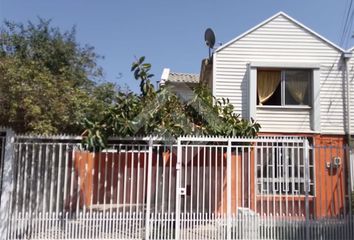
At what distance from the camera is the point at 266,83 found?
1385 cm

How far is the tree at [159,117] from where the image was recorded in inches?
345

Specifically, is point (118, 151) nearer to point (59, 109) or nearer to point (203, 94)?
point (59, 109)

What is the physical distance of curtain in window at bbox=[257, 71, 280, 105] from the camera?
13786 mm

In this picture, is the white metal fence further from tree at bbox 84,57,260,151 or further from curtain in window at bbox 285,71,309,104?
curtain in window at bbox 285,71,309,104

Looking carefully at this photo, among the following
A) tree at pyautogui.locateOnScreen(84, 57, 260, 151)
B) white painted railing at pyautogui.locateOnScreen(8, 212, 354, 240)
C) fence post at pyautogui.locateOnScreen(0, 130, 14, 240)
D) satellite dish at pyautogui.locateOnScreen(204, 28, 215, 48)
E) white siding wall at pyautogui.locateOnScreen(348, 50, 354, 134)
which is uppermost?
satellite dish at pyautogui.locateOnScreen(204, 28, 215, 48)

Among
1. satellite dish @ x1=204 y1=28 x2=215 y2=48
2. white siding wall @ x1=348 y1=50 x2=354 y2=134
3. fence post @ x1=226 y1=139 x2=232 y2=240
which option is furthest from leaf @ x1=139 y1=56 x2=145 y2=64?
white siding wall @ x1=348 y1=50 x2=354 y2=134

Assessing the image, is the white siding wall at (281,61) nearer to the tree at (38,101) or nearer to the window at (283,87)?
the window at (283,87)

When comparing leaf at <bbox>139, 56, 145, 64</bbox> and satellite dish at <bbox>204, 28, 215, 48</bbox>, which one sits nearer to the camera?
leaf at <bbox>139, 56, 145, 64</bbox>

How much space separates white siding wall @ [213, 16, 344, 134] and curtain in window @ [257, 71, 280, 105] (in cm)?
48

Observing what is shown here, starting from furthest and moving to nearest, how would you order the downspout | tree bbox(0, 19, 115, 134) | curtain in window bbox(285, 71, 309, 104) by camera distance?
curtain in window bbox(285, 71, 309, 104) < the downspout < tree bbox(0, 19, 115, 134)

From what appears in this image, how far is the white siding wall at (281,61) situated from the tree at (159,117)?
2890mm

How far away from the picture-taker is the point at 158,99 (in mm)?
9930

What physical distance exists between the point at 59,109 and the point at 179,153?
287 centimetres

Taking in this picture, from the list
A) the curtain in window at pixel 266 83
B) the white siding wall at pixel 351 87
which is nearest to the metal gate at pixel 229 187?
the curtain in window at pixel 266 83
